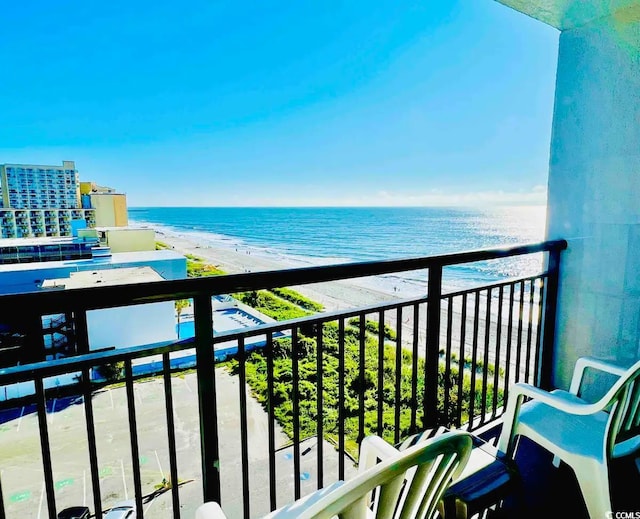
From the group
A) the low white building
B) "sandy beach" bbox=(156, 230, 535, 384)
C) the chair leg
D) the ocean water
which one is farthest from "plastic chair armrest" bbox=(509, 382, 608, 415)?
the ocean water

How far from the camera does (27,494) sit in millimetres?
6004

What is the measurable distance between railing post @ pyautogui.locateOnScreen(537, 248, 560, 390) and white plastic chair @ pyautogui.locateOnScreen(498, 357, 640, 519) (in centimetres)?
82

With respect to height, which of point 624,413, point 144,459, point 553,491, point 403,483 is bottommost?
point 144,459

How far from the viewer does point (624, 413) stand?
1146 mm

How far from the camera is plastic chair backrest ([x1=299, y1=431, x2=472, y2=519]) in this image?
1.65ft

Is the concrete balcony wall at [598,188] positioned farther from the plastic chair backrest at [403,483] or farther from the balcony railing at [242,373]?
the plastic chair backrest at [403,483]

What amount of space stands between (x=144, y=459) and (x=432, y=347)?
756cm

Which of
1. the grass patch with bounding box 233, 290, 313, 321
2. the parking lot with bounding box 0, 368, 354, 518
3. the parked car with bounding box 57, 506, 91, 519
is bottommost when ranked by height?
the grass patch with bounding box 233, 290, 313, 321

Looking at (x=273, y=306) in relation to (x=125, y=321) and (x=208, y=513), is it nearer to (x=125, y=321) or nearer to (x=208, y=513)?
(x=125, y=321)

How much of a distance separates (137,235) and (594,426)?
2296 cm

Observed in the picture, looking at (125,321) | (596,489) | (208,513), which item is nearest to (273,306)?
(125,321)

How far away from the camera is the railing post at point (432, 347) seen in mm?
1579

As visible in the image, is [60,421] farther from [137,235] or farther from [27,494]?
[137,235]

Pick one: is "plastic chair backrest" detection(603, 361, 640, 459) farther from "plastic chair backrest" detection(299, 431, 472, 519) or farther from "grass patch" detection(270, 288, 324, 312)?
"grass patch" detection(270, 288, 324, 312)
